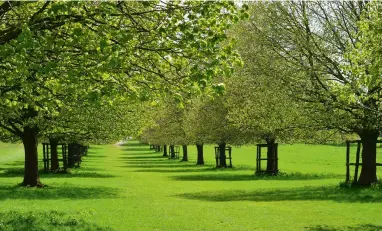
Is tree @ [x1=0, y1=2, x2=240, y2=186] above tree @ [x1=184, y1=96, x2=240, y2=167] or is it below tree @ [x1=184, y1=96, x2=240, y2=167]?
above

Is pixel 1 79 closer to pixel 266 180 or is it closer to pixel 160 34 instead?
pixel 160 34

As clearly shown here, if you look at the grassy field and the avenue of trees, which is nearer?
the avenue of trees

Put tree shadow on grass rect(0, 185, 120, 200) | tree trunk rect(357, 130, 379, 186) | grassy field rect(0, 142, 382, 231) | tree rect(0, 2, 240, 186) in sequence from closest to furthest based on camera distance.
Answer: tree rect(0, 2, 240, 186) → grassy field rect(0, 142, 382, 231) → tree shadow on grass rect(0, 185, 120, 200) → tree trunk rect(357, 130, 379, 186)

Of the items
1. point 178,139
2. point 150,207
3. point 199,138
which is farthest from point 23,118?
point 178,139

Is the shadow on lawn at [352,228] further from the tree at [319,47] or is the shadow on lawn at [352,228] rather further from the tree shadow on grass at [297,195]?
the tree at [319,47]

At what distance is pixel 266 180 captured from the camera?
40.2 m

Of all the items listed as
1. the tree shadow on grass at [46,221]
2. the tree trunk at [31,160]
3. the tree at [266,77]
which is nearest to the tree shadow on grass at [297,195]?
the tree at [266,77]

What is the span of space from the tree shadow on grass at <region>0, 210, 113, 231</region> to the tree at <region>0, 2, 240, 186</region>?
15.6ft

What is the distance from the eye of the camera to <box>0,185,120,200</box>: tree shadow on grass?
2836 cm

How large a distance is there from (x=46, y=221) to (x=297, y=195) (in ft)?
49.5

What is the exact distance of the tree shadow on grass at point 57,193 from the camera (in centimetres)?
2836

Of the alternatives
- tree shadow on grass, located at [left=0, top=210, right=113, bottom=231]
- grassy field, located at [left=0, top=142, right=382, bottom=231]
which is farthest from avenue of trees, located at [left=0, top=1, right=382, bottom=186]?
tree shadow on grass, located at [left=0, top=210, right=113, bottom=231]

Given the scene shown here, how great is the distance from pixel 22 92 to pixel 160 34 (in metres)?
6.94

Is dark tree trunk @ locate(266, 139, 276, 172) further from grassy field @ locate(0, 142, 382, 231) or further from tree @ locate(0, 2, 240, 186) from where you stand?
tree @ locate(0, 2, 240, 186)
